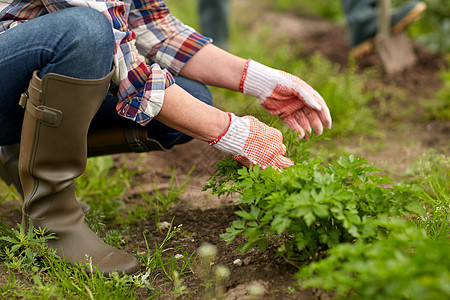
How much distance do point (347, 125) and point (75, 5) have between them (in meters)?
1.99

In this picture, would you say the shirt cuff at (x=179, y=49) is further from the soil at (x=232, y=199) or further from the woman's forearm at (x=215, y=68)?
the soil at (x=232, y=199)

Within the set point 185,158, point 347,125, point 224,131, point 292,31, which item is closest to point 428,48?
point 292,31

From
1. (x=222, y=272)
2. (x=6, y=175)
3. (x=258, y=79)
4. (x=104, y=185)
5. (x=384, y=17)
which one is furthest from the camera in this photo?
(x=384, y=17)

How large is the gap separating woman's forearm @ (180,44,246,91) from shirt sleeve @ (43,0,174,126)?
14.0 inches

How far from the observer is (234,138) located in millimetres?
1586

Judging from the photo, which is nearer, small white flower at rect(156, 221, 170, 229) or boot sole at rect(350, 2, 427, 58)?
small white flower at rect(156, 221, 170, 229)

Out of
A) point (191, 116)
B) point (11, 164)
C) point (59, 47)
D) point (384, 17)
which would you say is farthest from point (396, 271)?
point (384, 17)

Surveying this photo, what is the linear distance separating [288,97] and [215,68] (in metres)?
0.31

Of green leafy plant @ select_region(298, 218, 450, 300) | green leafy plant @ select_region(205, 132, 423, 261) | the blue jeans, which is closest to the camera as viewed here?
green leafy plant @ select_region(298, 218, 450, 300)

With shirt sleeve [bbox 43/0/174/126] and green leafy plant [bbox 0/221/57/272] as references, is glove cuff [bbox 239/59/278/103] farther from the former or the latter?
green leafy plant [bbox 0/221/57/272]

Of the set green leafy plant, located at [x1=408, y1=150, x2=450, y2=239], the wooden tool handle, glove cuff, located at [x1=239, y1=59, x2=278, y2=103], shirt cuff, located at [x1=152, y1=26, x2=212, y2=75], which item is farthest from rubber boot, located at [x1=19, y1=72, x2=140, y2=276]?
the wooden tool handle

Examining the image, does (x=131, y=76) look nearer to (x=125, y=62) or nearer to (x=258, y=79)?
(x=125, y=62)

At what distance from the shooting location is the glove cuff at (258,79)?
71.6 inches

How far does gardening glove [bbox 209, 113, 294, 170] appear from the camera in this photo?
5.19 ft
